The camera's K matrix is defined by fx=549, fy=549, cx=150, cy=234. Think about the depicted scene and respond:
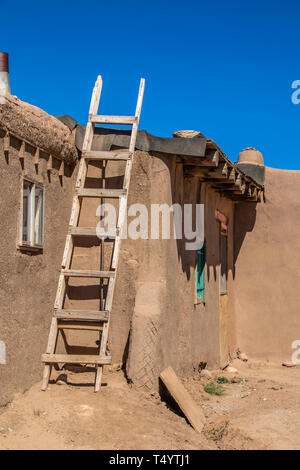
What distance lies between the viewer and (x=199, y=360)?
8086 mm

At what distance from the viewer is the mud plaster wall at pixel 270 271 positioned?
1024 centimetres

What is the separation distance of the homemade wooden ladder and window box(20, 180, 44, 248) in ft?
1.25

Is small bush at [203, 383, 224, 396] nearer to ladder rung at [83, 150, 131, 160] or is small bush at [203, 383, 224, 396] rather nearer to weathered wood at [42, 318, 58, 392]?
weathered wood at [42, 318, 58, 392]

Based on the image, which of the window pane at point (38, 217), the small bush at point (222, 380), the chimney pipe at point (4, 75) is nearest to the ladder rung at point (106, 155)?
the window pane at point (38, 217)

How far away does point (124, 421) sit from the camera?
16.1 feet

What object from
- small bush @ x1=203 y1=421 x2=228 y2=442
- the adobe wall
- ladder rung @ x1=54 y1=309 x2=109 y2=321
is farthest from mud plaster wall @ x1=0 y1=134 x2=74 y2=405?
small bush @ x1=203 y1=421 x2=228 y2=442

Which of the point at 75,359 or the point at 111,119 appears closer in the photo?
the point at 75,359

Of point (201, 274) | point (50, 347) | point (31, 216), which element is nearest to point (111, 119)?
point (31, 216)

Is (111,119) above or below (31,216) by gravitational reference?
above

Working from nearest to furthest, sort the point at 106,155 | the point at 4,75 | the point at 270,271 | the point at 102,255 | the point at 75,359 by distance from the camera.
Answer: the point at 75,359 < the point at 4,75 < the point at 106,155 < the point at 102,255 < the point at 270,271

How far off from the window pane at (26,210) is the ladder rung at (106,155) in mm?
950

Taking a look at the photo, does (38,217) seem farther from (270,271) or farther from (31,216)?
(270,271)

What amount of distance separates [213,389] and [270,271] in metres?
3.72

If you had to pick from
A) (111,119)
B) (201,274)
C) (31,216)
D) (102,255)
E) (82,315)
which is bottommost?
(82,315)
